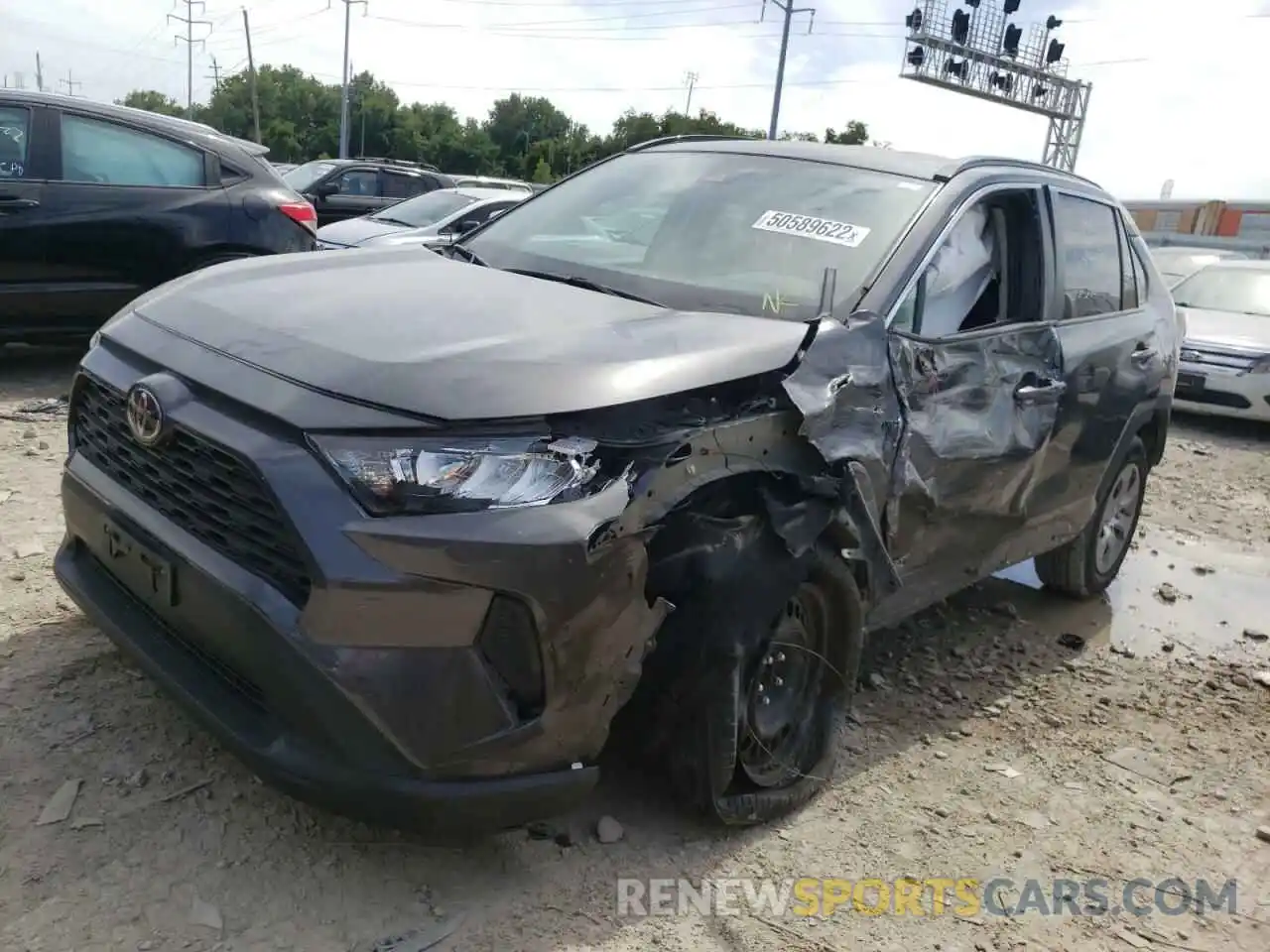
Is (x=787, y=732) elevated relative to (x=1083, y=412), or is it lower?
lower

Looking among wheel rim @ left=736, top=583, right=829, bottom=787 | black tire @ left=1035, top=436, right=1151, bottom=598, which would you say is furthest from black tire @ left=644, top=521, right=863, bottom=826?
black tire @ left=1035, top=436, right=1151, bottom=598

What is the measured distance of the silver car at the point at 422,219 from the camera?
10.2 meters

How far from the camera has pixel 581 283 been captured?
3195mm

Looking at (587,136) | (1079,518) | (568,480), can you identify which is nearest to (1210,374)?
(1079,518)

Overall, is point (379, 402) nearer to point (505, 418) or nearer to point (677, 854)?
point (505, 418)

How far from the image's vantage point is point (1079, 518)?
4.49 meters

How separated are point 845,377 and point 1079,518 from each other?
221 cm

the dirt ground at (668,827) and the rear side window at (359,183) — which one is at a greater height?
the rear side window at (359,183)

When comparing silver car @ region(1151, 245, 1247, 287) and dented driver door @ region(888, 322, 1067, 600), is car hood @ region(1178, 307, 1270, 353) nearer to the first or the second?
silver car @ region(1151, 245, 1247, 287)

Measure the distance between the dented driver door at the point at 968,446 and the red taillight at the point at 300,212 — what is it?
16.2 feet

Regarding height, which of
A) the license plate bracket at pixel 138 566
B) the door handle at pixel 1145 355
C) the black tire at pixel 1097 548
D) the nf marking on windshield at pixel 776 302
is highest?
the nf marking on windshield at pixel 776 302

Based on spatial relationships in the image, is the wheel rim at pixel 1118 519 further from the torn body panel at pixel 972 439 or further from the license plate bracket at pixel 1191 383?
the license plate bracket at pixel 1191 383

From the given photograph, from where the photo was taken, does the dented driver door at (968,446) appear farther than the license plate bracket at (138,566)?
Yes

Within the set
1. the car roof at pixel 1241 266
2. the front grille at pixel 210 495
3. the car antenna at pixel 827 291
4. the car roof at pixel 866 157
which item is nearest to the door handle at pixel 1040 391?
the car roof at pixel 866 157
